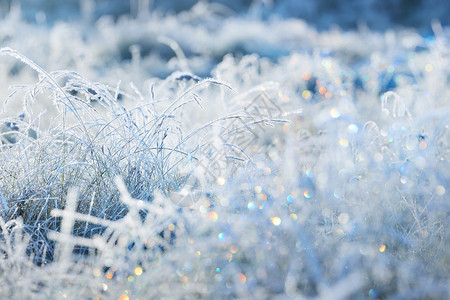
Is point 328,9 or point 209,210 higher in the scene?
point 209,210

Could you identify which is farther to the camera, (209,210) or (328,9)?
(328,9)

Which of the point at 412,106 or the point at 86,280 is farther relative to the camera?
the point at 412,106

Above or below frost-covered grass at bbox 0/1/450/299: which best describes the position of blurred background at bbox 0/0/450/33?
below

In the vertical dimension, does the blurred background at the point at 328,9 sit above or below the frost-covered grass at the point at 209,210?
below

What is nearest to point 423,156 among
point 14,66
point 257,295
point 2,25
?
point 257,295

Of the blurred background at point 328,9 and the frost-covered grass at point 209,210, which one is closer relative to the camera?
the frost-covered grass at point 209,210

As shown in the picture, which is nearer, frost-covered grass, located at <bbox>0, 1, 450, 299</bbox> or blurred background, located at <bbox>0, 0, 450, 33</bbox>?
frost-covered grass, located at <bbox>0, 1, 450, 299</bbox>

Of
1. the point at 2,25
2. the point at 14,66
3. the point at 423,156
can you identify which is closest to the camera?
the point at 423,156

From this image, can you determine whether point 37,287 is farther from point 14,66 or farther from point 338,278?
point 14,66
